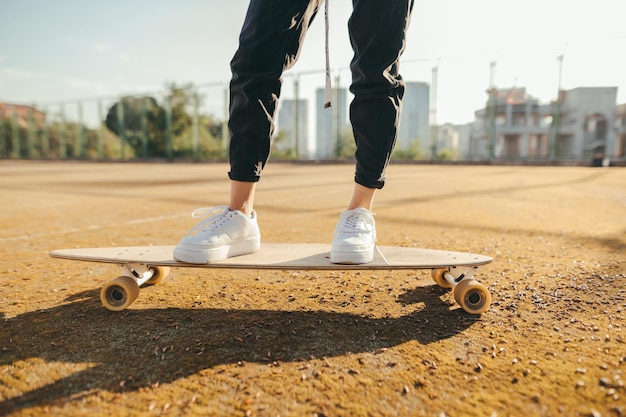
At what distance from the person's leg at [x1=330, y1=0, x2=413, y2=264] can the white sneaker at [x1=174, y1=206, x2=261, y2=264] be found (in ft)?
0.83

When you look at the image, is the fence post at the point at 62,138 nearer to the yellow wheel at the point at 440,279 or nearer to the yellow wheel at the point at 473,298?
the yellow wheel at the point at 440,279

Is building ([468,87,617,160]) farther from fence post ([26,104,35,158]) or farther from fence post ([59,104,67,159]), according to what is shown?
fence post ([26,104,35,158])

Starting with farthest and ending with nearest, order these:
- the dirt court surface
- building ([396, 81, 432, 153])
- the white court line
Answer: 1. building ([396, 81, 432, 153])
2. the white court line
3. the dirt court surface

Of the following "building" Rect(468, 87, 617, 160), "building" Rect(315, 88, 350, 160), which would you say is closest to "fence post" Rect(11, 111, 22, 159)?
"building" Rect(315, 88, 350, 160)

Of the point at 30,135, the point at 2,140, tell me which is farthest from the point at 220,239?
the point at 2,140

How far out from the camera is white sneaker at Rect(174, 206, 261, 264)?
103 centimetres

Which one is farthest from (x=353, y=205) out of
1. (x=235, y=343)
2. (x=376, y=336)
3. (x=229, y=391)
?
(x=229, y=391)

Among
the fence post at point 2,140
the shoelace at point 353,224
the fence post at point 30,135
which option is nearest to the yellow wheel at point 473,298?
the shoelace at point 353,224

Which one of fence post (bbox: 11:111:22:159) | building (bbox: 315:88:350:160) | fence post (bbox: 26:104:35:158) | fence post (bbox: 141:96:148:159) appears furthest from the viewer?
fence post (bbox: 11:111:22:159)

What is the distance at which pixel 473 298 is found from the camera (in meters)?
0.99

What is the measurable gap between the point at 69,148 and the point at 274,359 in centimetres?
2463

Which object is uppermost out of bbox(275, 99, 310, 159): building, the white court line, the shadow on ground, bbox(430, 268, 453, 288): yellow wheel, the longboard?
bbox(275, 99, 310, 159): building

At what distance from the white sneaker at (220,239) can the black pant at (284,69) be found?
0.43 ft

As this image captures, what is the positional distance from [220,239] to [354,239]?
0.36 m
